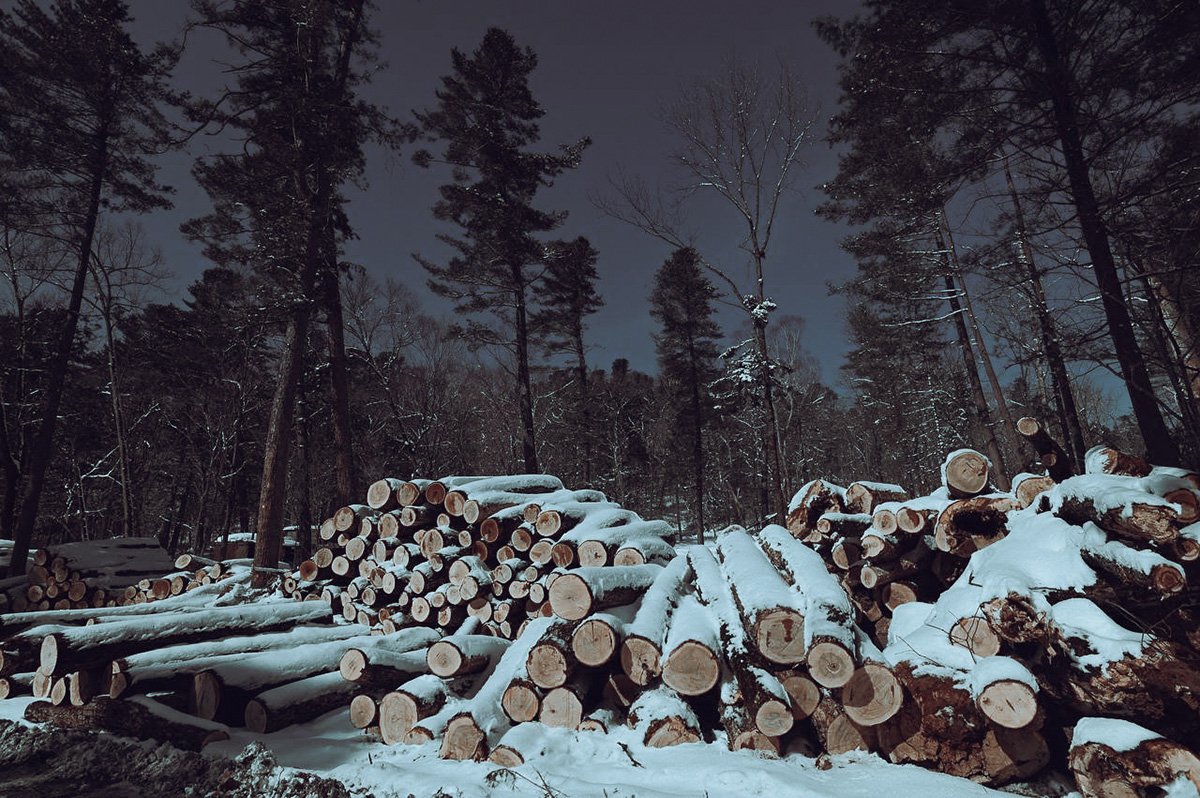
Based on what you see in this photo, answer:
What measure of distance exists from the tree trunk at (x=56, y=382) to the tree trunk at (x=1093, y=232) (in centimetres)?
1810

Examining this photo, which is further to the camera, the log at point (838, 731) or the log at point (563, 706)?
the log at point (563, 706)

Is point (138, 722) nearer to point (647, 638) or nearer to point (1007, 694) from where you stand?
point (647, 638)

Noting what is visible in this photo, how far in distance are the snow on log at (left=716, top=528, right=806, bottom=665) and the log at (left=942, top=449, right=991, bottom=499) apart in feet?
7.56

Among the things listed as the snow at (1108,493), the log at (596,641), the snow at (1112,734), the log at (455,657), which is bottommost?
the snow at (1112,734)

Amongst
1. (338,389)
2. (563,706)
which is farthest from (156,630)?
(338,389)

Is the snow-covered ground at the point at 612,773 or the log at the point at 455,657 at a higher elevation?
the log at the point at 455,657

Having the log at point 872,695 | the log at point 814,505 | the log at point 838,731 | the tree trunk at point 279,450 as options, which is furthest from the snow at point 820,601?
the tree trunk at point 279,450

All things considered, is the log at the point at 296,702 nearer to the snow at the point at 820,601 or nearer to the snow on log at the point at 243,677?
the snow on log at the point at 243,677

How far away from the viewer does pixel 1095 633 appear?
3195mm

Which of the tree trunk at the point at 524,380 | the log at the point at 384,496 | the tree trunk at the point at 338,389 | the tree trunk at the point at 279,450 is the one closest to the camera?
the log at the point at 384,496

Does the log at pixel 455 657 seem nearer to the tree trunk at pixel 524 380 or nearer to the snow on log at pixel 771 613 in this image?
the snow on log at pixel 771 613

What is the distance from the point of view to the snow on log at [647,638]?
4094 mm

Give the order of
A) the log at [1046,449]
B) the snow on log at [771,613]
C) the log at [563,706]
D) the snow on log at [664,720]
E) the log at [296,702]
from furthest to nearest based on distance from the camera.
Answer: the log at [1046,449], the log at [296,702], the log at [563,706], the snow on log at [664,720], the snow on log at [771,613]

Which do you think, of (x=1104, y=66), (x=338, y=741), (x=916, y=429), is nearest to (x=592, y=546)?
(x=338, y=741)
